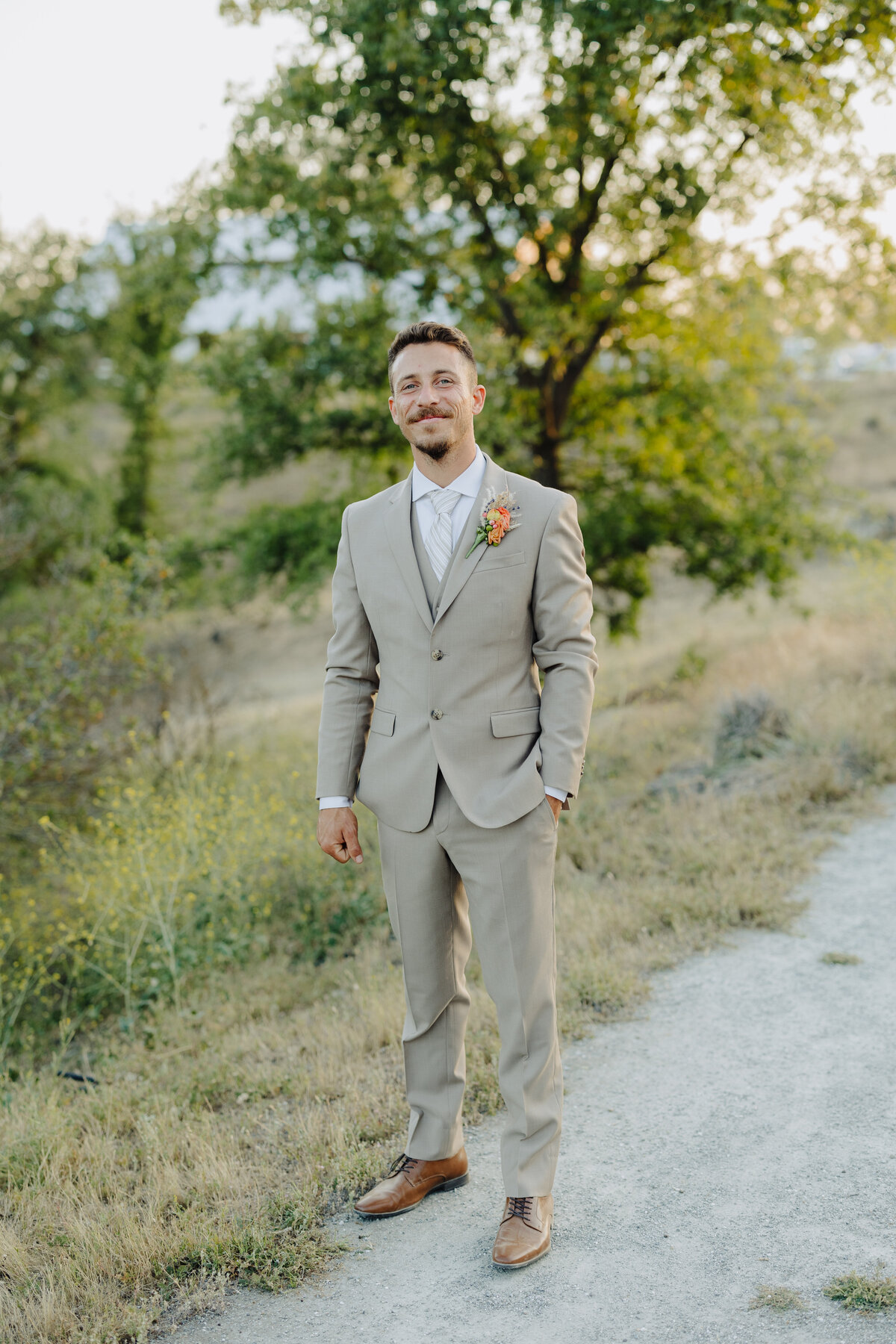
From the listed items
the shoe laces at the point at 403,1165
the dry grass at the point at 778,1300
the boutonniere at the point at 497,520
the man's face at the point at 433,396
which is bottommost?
the dry grass at the point at 778,1300

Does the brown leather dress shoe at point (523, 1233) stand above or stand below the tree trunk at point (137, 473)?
below

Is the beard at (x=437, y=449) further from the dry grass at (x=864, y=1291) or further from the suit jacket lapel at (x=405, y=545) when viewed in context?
the dry grass at (x=864, y=1291)

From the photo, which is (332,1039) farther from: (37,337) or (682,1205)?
(37,337)

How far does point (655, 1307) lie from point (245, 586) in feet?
31.3

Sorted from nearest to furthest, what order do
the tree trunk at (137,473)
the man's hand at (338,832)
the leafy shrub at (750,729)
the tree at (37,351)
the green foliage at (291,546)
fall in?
the man's hand at (338,832) → the leafy shrub at (750,729) → the green foliage at (291,546) → the tree at (37,351) → the tree trunk at (137,473)

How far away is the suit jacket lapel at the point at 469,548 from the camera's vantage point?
2951 millimetres

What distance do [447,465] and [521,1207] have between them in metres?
2.22

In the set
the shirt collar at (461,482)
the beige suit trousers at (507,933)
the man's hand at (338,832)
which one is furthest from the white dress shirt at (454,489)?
the man's hand at (338,832)

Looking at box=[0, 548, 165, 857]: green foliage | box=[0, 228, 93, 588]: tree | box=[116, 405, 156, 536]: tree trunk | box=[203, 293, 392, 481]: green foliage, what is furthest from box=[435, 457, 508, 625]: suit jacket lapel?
box=[116, 405, 156, 536]: tree trunk

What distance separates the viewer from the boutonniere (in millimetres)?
2941

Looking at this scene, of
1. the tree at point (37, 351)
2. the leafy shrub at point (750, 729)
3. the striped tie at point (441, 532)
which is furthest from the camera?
the tree at point (37, 351)

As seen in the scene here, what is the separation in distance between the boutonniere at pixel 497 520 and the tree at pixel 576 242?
6.34 meters

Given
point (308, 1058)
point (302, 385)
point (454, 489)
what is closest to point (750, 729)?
point (308, 1058)

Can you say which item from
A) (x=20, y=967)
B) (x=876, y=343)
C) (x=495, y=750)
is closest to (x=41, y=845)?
(x=20, y=967)
